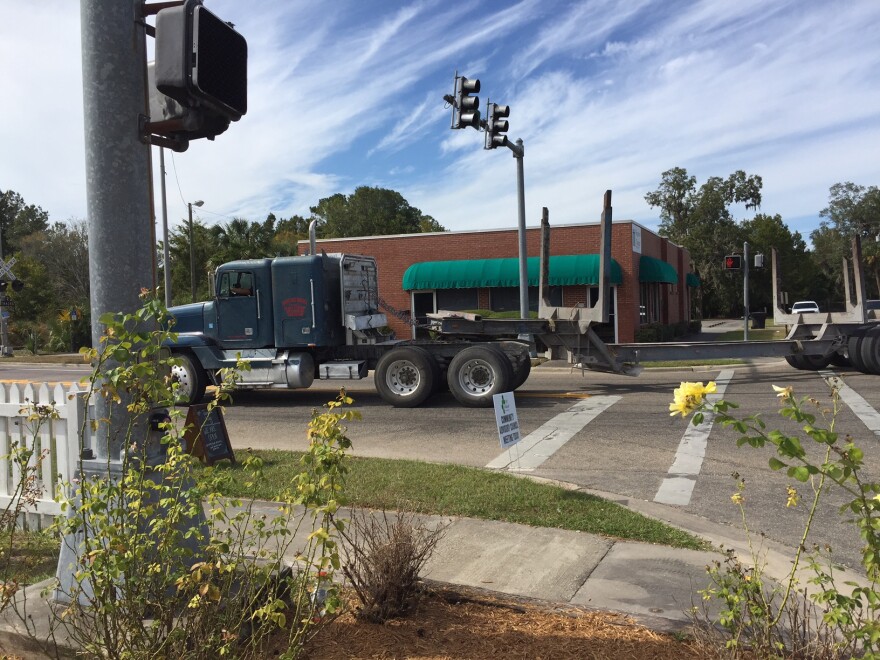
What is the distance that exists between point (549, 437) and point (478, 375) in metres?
3.05

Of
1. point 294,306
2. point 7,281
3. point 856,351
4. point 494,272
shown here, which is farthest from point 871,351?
point 7,281

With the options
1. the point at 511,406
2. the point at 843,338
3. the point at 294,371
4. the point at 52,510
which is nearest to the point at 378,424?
the point at 294,371

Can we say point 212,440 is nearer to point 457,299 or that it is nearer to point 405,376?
point 405,376

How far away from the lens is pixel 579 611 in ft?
13.2

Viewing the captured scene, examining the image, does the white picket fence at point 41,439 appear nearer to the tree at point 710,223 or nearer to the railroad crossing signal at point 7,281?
the railroad crossing signal at point 7,281

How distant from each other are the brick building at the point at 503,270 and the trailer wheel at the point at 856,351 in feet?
37.3

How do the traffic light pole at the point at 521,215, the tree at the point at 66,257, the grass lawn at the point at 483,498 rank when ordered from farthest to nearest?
the tree at the point at 66,257 → the traffic light pole at the point at 521,215 → the grass lawn at the point at 483,498

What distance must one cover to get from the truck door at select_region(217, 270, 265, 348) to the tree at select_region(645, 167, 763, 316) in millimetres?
60587

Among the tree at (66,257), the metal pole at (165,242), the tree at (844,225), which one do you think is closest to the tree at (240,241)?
the metal pole at (165,242)

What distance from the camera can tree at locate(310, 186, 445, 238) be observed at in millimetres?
73119

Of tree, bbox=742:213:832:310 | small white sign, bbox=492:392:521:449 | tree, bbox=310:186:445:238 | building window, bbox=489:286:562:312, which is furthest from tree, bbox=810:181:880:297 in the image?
small white sign, bbox=492:392:521:449

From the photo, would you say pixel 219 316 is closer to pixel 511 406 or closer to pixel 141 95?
pixel 511 406

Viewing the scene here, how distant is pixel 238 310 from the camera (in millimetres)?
14211

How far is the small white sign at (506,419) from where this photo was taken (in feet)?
24.5
